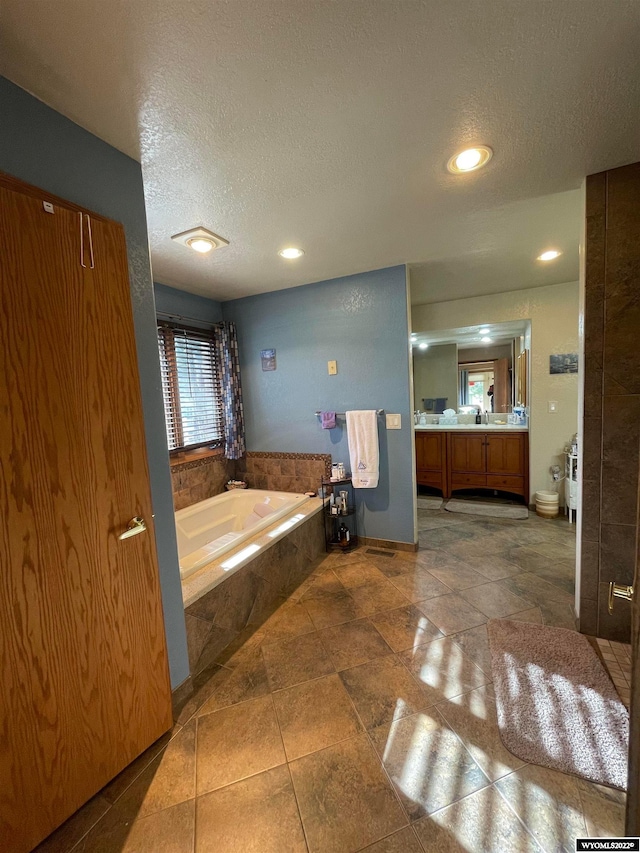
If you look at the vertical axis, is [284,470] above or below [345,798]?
above

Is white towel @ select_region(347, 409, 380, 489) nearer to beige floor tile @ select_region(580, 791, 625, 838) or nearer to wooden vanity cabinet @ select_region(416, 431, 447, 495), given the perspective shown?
wooden vanity cabinet @ select_region(416, 431, 447, 495)

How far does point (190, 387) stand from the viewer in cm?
304

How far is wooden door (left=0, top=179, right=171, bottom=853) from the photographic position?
954 mm

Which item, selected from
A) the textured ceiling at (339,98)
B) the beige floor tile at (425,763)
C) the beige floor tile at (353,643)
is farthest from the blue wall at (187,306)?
the beige floor tile at (425,763)

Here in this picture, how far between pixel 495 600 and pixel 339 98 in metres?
2.73

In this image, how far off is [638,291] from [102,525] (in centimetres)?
260

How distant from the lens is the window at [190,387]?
2.84m

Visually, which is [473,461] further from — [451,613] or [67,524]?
[67,524]

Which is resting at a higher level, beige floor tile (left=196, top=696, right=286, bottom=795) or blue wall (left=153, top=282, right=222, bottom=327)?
blue wall (left=153, top=282, right=222, bottom=327)

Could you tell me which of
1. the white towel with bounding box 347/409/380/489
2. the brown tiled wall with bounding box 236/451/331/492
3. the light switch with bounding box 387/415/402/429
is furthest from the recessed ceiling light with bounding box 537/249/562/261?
the brown tiled wall with bounding box 236/451/331/492

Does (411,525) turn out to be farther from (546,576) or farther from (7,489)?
(7,489)

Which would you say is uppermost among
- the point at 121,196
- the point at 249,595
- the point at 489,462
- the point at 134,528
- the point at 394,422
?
the point at 121,196

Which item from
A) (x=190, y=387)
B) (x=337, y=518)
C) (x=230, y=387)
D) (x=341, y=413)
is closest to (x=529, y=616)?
(x=337, y=518)

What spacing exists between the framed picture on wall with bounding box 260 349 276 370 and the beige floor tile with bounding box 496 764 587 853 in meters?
2.99
